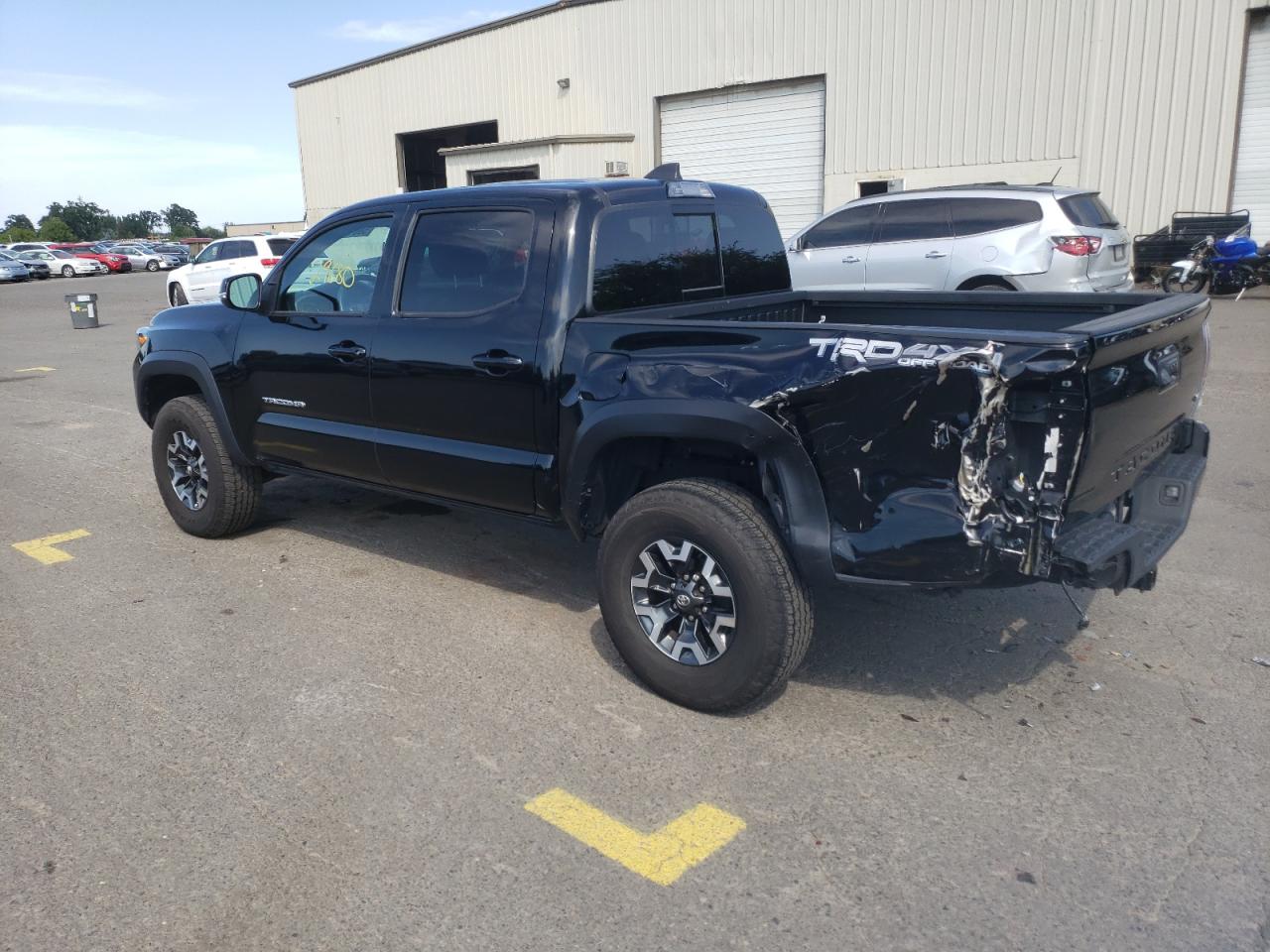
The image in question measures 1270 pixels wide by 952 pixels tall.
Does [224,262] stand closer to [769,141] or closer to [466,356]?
[769,141]

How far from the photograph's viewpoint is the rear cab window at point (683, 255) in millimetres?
4145

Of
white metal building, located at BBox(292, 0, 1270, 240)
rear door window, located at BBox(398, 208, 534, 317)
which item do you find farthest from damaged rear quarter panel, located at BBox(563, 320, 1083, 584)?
white metal building, located at BBox(292, 0, 1270, 240)

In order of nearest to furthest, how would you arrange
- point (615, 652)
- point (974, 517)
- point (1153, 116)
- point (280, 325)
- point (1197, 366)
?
point (974, 517)
point (1197, 366)
point (615, 652)
point (280, 325)
point (1153, 116)

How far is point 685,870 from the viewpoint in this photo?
282 cm

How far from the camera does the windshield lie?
34.4 feet

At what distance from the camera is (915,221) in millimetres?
11109

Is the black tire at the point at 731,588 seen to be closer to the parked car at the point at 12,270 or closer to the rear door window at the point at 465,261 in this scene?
the rear door window at the point at 465,261

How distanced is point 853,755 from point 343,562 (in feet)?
10.2

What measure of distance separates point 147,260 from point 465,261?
54.0 meters

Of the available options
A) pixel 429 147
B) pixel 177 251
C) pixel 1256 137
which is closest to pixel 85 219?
pixel 177 251

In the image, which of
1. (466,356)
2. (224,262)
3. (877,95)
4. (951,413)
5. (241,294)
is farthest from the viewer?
(877,95)

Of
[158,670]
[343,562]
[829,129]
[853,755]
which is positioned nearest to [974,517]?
[853,755]

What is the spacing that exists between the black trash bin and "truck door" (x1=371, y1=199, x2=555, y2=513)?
59.2ft

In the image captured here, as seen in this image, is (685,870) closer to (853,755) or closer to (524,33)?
(853,755)
